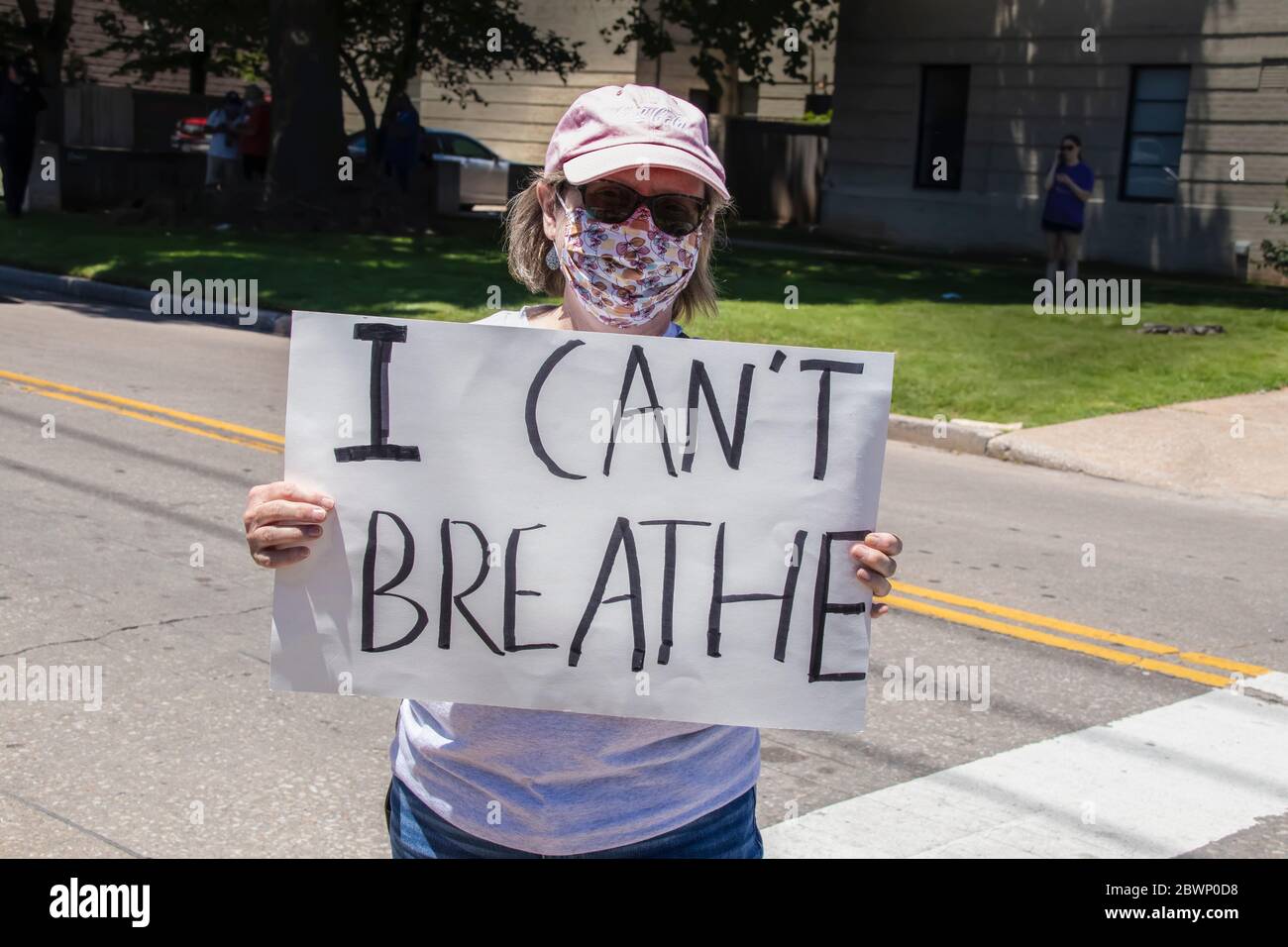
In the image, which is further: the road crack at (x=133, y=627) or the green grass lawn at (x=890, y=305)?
the green grass lawn at (x=890, y=305)

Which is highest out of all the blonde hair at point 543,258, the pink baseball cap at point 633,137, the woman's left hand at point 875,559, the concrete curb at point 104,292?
the pink baseball cap at point 633,137

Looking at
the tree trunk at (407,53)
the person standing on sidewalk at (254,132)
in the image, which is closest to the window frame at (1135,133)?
the tree trunk at (407,53)

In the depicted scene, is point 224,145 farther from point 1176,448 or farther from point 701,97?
point 1176,448

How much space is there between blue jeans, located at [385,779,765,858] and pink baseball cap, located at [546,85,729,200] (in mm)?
991

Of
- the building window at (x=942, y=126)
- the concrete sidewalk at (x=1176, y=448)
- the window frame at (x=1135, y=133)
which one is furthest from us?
the building window at (x=942, y=126)

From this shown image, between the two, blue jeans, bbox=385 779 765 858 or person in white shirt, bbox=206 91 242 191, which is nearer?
blue jeans, bbox=385 779 765 858

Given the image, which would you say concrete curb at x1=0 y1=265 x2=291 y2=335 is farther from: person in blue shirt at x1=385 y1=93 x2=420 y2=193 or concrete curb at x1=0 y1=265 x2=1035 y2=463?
person in blue shirt at x1=385 y1=93 x2=420 y2=193

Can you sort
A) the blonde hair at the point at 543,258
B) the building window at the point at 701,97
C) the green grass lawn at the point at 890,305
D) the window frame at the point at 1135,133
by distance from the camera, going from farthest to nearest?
the building window at the point at 701,97
the window frame at the point at 1135,133
the green grass lawn at the point at 890,305
the blonde hair at the point at 543,258

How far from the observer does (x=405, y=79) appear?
83.8 feet

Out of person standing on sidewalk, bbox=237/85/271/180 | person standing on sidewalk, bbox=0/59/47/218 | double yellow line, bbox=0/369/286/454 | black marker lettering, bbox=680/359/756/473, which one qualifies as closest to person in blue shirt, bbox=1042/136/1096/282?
double yellow line, bbox=0/369/286/454

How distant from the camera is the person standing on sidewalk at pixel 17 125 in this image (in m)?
22.2

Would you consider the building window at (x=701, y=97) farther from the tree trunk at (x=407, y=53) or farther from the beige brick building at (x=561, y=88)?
the tree trunk at (x=407, y=53)

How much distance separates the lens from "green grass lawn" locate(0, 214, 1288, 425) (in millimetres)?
13070

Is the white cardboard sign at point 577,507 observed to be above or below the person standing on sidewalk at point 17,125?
below
